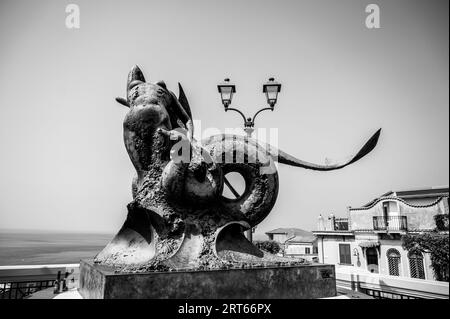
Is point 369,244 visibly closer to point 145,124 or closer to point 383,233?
point 383,233

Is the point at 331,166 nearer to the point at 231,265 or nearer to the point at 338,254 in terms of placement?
the point at 231,265

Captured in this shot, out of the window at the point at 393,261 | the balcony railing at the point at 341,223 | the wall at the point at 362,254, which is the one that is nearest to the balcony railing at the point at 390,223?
the wall at the point at 362,254

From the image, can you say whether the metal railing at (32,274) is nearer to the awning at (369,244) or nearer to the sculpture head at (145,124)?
the sculpture head at (145,124)

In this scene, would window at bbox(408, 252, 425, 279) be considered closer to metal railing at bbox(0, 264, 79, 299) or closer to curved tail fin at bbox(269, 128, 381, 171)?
curved tail fin at bbox(269, 128, 381, 171)

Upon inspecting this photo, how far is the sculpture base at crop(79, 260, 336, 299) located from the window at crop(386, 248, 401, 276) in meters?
23.1

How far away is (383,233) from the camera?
80.5ft

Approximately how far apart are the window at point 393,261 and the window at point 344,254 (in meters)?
3.11

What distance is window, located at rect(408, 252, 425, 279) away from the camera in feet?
71.9

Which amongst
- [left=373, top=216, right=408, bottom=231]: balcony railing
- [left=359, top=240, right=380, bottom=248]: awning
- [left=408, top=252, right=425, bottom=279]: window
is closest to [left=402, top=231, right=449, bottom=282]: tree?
[left=408, top=252, right=425, bottom=279]: window

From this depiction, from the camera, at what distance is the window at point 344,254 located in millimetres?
26219

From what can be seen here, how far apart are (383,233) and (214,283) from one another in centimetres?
2474

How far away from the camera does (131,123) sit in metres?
4.84

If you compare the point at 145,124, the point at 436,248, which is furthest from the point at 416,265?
the point at 145,124
